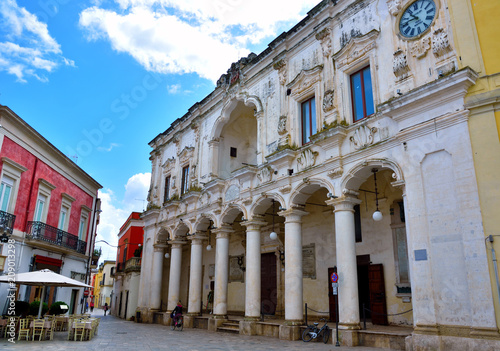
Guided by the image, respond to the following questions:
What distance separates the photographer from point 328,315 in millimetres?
14930

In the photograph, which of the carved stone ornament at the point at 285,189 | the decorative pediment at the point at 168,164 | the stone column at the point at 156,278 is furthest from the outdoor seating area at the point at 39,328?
the decorative pediment at the point at 168,164

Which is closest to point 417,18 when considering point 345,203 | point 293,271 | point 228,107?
point 345,203

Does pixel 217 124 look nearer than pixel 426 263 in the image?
No

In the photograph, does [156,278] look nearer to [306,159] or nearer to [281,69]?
[306,159]

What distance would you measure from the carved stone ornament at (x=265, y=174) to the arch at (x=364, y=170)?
3445 mm

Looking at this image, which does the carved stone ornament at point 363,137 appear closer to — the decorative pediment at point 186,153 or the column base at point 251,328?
the column base at point 251,328

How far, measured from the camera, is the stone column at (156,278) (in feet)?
A: 69.2

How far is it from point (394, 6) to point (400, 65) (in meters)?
1.98

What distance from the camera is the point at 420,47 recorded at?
10.4m

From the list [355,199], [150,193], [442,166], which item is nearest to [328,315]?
[355,199]

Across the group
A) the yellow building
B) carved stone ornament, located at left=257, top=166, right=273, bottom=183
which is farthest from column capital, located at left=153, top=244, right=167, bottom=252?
the yellow building

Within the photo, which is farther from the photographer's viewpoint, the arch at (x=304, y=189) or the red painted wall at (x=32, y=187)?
the red painted wall at (x=32, y=187)

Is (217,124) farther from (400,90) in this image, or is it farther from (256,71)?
(400,90)

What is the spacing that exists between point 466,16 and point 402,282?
26.1 feet
